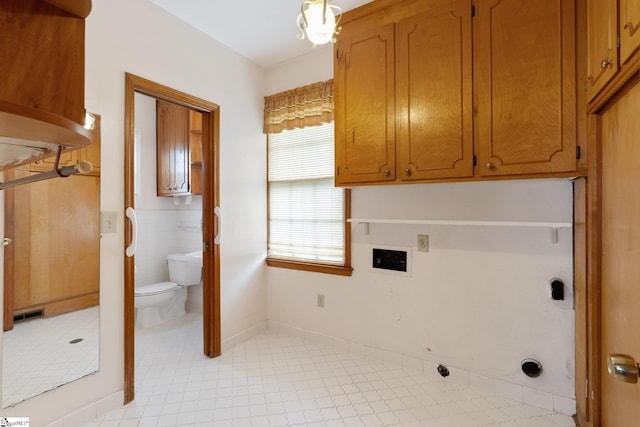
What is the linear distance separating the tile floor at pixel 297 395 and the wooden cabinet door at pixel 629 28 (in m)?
1.78

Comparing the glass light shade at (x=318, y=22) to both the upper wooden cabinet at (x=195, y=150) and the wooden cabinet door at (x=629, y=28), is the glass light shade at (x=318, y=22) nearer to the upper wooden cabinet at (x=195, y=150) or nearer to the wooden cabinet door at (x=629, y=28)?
the wooden cabinet door at (x=629, y=28)

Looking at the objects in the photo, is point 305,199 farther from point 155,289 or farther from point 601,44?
point 601,44

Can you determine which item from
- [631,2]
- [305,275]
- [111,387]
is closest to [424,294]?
[305,275]

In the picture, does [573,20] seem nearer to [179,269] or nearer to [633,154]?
[633,154]

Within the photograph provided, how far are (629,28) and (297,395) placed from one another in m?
2.23

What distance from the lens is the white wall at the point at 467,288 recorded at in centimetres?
176

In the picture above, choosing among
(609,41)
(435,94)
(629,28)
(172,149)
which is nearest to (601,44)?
(609,41)

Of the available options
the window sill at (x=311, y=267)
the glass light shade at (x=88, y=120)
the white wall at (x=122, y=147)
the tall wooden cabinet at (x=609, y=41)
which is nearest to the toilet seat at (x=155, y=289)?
the white wall at (x=122, y=147)

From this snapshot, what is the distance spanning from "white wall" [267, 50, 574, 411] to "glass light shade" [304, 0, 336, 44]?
132 centimetres

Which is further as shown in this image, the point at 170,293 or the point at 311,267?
the point at 170,293

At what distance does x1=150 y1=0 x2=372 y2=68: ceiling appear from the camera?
2.04 metres

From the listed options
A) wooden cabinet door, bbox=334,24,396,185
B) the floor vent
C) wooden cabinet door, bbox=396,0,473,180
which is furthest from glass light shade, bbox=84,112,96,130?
wooden cabinet door, bbox=396,0,473,180

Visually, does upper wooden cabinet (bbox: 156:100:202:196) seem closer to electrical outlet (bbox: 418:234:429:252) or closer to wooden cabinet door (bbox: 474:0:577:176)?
electrical outlet (bbox: 418:234:429:252)

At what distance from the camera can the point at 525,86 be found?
1530 millimetres
